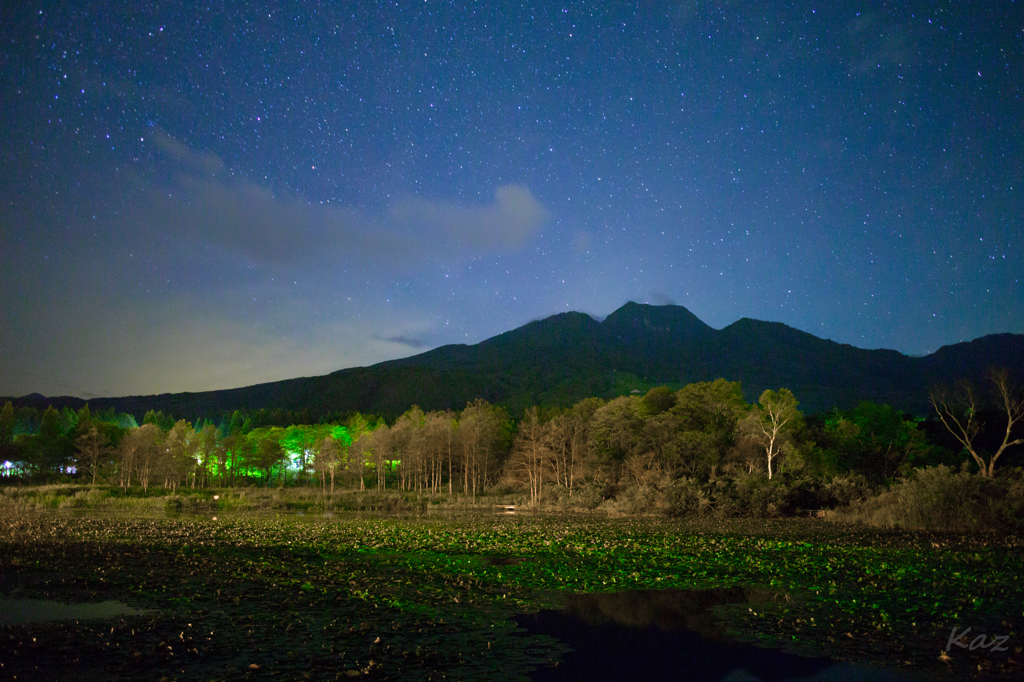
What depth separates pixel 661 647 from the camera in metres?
12.6

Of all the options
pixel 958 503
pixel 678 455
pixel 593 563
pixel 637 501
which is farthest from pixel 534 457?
pixel 593 563

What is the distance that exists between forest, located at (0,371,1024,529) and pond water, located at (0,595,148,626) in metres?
36.6

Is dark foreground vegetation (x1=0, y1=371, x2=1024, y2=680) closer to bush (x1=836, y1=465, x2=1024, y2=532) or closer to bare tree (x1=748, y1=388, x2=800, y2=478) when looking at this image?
bush (x1=836, y1=465, x2=1024, y2=532)

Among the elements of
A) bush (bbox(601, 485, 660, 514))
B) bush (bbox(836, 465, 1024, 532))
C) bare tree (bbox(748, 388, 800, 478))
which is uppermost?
bare tree (bbox(748, 388, 800, 478))

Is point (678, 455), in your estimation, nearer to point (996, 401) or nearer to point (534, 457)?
point (534, 457)

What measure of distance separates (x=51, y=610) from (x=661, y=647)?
14.3 m

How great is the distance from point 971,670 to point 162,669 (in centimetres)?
1375

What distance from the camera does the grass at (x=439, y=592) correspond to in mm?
10844

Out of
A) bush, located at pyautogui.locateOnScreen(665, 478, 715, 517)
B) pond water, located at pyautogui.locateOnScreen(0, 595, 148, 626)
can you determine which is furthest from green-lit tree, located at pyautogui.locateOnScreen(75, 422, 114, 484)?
pond water, located at pyautogui.locateOnScreen(0, 595, 148, 626)

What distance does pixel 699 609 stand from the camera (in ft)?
51.4

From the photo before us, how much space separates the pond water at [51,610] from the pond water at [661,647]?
Result: 9594 mm

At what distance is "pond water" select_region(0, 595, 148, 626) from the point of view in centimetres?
1362

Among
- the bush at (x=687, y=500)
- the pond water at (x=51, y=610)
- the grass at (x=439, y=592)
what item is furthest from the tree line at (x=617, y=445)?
the pond water at (x=51, y=610)

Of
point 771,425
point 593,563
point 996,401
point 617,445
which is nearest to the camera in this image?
point 593,563
